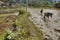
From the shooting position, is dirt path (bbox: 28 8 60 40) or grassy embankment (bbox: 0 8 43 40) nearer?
grassy embankment (bbox: 0 8 43 40)

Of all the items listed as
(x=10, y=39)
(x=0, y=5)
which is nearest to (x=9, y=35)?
(x=10, y=39)

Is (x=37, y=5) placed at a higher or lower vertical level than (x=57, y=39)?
lower

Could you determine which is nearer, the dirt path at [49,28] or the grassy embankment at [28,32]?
the grassy embankment at [28,32]

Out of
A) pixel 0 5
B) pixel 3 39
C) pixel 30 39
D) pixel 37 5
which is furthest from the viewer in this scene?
pixel 37 5

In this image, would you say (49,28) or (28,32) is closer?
(28,32)

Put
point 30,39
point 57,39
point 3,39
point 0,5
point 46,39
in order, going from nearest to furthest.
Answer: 1. point 3,39
2. point 30,39
3. point 46,39
4. point 57,39
5. point 0,5

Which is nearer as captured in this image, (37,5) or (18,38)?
(18,38)

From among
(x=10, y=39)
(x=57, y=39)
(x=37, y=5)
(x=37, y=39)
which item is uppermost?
(x=10, y=39)

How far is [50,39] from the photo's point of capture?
18.0 metres

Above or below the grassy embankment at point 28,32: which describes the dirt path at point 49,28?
below

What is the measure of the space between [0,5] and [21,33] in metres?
44.4

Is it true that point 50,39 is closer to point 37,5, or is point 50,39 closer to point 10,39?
point 10,39

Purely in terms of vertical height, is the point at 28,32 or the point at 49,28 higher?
the point at 28,32

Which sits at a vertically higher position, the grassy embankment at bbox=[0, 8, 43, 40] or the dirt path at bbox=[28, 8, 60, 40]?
the grassy embankment at bbox=[0, 8, 43, 40]
